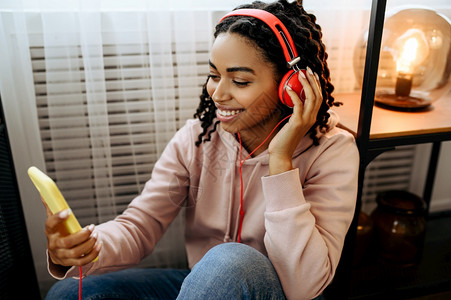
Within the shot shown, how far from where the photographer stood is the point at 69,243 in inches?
30.0

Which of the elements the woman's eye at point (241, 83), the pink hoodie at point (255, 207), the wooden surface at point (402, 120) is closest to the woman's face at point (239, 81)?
the woman's eye at point (241, 83)

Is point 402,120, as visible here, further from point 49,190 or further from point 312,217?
point 49,190

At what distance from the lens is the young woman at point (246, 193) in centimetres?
84

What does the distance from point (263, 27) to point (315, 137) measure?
0.90 feet

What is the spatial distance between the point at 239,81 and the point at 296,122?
15 cm

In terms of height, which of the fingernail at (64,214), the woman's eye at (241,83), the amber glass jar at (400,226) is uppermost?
the woman's eye at (241,83)

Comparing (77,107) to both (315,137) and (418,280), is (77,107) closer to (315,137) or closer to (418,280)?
(315,137)

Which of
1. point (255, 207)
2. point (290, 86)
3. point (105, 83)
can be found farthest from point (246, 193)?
point (105, 83)

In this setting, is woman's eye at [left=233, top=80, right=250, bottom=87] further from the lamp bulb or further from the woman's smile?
the lamp bulb

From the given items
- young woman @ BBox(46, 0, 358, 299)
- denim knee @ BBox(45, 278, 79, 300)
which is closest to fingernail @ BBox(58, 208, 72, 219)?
young woman @ BBox(46, 0, 358, 299)

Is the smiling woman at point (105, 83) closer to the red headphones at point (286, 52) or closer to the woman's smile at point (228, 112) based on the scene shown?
the woman's smile at point (228, 112)

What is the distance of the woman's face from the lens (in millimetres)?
866

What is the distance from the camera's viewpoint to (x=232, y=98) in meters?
0.90

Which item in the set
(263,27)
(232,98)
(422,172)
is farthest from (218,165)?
(422,172)
